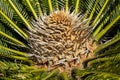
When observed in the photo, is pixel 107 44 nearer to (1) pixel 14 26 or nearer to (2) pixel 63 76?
(2) pixel 63 76

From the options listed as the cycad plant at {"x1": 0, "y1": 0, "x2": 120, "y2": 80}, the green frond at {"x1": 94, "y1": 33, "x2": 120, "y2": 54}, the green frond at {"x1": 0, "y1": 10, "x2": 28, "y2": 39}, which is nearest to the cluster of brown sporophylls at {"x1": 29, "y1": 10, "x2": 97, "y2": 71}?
the cycad plant at {"x1": 0, "y1": 0, "x2": 120, "y2": 80}

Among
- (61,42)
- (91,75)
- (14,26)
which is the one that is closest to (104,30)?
(61,42)

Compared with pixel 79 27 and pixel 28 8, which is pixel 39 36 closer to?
pixel 79 27

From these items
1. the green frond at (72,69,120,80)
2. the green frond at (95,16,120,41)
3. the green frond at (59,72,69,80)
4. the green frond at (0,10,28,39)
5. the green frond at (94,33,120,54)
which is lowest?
the green frond at (72,69,120,80)

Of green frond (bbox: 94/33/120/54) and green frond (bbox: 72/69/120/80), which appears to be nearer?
green frond (bbox: 72/69/120/80)

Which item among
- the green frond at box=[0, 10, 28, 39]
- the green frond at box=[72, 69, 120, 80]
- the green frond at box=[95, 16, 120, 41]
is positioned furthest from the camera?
the green frond at box=[0, 10, 28, 39]

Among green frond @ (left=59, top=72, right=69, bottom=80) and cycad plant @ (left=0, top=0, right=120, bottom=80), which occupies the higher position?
cycad plant @ (left=0, top=0, right=120, bottom=80)

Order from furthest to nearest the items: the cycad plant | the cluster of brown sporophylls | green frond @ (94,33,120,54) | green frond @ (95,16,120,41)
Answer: green frond @ (95,16,120,41)
green frond @ (94,33,120,54)
the cluster of brown sporophylls
the cycad plant

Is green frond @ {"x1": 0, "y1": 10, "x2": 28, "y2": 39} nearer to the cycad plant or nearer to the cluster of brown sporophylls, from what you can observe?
the cycad plant

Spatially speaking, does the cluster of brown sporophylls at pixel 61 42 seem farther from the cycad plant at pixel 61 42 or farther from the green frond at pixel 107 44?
the green frond at pixel 107 44
